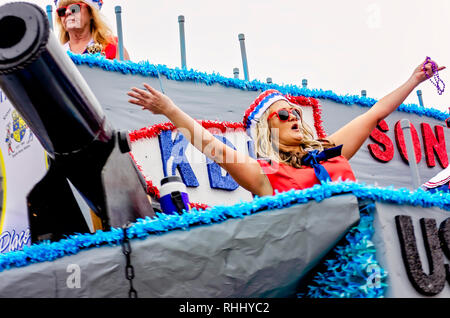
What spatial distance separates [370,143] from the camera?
4258mm

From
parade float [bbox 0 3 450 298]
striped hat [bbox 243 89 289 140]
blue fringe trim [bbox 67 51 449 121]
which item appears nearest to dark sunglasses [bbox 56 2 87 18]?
blue fringe trim [bbox 67 51 449 121]

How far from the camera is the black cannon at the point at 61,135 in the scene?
152cm

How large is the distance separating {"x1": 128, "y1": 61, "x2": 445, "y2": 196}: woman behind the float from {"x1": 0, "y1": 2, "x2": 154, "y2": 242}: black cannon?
24 centimetres

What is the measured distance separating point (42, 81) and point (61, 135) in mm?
244

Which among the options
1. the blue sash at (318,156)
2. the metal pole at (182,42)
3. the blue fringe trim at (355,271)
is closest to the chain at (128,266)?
the blue fringe trim at (355,271)

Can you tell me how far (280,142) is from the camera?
Result: 2428 millimetres

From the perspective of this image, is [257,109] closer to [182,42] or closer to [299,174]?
[299,174]

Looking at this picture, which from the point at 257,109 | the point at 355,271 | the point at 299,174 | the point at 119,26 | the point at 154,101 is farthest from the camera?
the point at 119,26

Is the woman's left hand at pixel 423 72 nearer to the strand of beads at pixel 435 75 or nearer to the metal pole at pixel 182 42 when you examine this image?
the strand of beads at pixel 435 75

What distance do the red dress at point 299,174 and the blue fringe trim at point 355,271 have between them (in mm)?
523

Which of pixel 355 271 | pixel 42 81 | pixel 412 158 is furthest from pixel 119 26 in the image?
pixel 355 271

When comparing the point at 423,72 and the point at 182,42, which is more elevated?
the point at 182,42
